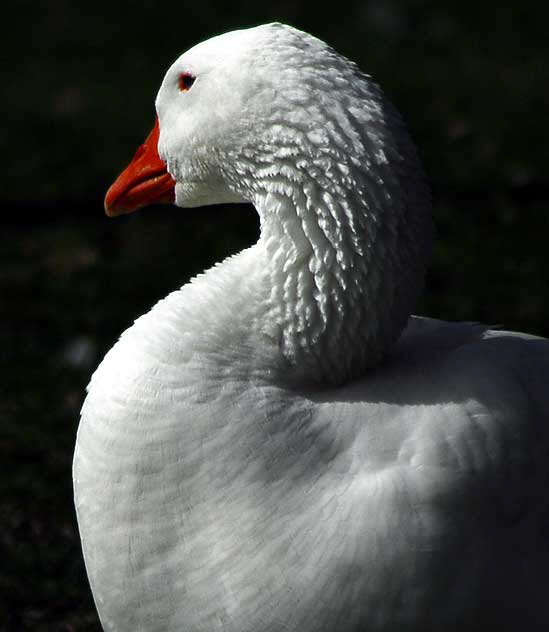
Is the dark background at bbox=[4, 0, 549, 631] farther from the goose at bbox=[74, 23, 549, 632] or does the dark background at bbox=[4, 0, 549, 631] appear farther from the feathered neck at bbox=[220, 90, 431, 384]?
the feathered neck at bbox=[220, 90, 431, 384]

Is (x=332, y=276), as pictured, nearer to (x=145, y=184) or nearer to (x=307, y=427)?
(x=307, y=427)

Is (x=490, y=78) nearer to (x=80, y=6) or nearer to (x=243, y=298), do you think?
(x=80, y=6)

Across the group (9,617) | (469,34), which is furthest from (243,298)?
(469,34)

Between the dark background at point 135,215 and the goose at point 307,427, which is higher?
the goose at point 307,427

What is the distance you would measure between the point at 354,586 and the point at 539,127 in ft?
20.3

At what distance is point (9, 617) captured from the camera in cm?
423

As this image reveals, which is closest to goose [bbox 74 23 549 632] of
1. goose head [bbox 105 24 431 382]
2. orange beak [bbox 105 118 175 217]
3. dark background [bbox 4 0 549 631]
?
goose head [bbox 105 24 431 382]

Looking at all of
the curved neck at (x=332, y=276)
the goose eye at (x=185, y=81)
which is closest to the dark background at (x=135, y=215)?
the curved neck at (x=332, y=276)

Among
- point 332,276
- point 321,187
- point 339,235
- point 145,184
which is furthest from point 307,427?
point 145,184

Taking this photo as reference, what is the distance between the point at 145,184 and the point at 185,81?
44 centimetres

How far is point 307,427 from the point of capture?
3045 millimetres

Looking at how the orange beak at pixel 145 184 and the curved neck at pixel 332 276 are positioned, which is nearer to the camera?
the curved neck at pixel 332 276

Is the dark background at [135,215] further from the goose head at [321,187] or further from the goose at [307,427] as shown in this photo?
the goose head at [321,187]

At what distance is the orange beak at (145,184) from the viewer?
3586 mm
